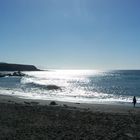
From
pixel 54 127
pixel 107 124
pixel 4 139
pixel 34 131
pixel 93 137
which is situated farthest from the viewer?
pixel 107 124

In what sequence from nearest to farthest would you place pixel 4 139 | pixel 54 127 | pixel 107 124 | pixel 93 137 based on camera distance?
pixel 4 139
pixel 93 137
pixel 54 127
pixel 107 124

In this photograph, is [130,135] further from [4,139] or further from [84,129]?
[4,139]

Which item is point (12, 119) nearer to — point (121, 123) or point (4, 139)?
point (4, 139)

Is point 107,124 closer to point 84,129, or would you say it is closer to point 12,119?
point 84,129

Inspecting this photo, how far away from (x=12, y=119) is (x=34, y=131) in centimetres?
320

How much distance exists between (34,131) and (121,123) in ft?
16.2

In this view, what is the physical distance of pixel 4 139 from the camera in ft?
34.3

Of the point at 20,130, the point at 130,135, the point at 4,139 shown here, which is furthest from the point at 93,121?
the point at 4,139

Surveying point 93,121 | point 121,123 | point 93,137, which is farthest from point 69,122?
point 93,137

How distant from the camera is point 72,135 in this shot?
37.5 ft

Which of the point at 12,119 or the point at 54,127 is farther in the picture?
the point at 12,119

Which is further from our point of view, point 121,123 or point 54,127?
point 121,123

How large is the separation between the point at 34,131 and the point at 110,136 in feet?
10.3

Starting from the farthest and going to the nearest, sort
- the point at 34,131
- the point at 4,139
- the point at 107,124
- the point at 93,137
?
1. the point at 107,124
2. the point at 34,131
3. the point at 93,137
4. the point at 4,139
